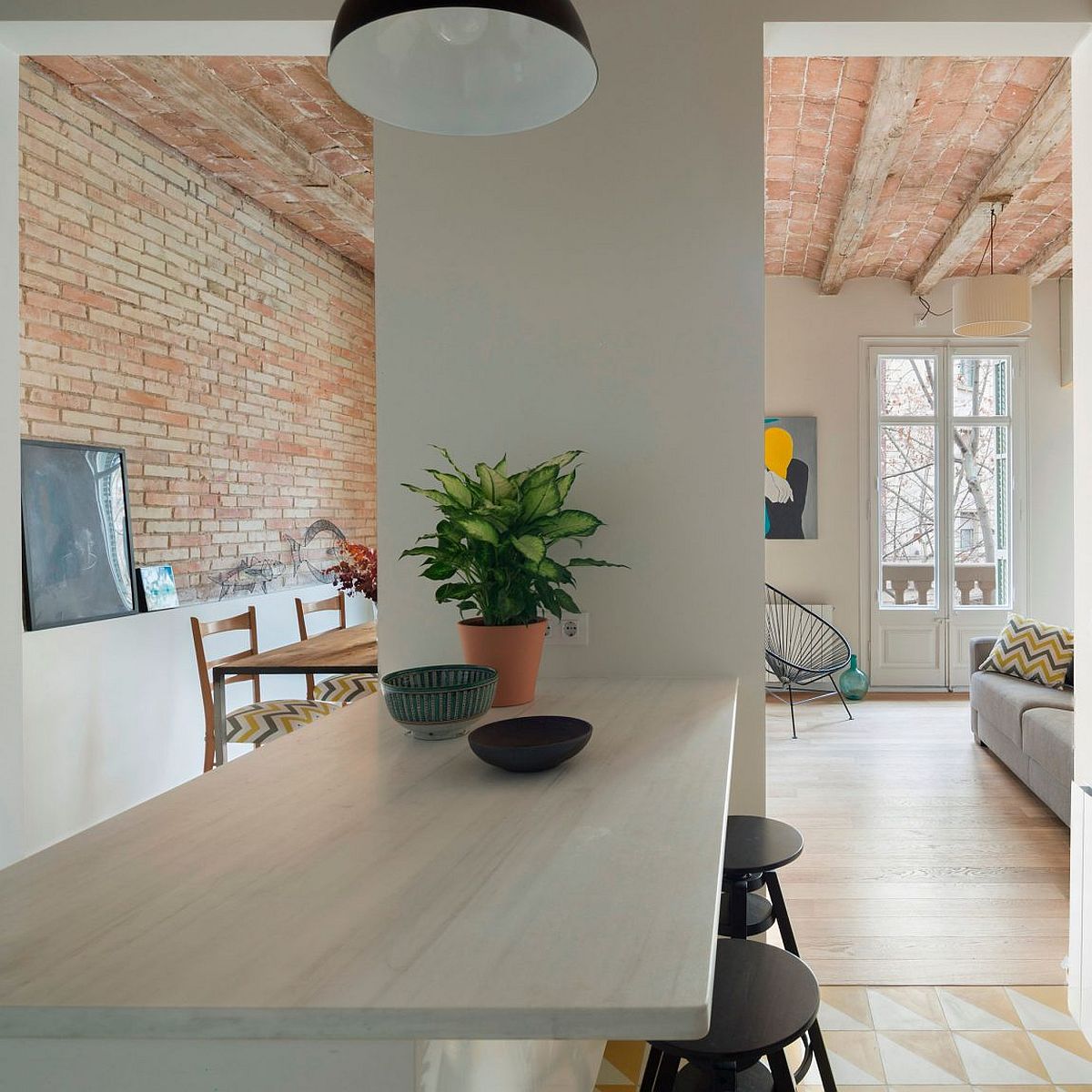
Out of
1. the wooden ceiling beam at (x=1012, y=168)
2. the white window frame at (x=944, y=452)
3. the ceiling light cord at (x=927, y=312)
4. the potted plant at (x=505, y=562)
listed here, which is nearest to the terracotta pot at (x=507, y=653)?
the potted plant at (x=505, y=562)

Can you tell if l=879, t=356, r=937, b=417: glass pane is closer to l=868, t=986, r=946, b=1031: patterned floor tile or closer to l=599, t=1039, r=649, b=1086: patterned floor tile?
l=868, t=986, r=946, b=1031: patterned floor tile

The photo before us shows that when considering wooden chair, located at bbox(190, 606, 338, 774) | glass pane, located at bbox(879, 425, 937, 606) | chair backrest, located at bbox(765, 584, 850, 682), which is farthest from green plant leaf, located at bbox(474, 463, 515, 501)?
glass pane, located at bbox(879, 425, 937, 606)

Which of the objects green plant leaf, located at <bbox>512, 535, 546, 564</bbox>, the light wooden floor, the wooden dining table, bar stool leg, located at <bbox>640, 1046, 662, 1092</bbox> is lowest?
the light wooden floor

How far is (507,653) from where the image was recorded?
1.86 meters

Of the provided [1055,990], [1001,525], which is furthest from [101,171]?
[1001,525]

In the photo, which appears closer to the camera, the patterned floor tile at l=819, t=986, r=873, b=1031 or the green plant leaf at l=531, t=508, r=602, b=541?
the green plant leaf at l=531, t=508, r=602, b=541

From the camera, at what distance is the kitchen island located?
0.70 metres

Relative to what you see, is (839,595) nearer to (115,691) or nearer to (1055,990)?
(1055,990)

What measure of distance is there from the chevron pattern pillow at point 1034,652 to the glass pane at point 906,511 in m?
1.60

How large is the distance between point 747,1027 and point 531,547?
976mm

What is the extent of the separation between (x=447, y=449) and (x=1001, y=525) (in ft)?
19.1

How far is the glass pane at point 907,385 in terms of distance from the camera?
6.62m

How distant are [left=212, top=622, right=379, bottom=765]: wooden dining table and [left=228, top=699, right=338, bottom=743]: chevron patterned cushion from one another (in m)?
0.06

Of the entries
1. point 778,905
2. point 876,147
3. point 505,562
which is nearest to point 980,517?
point 876,147
